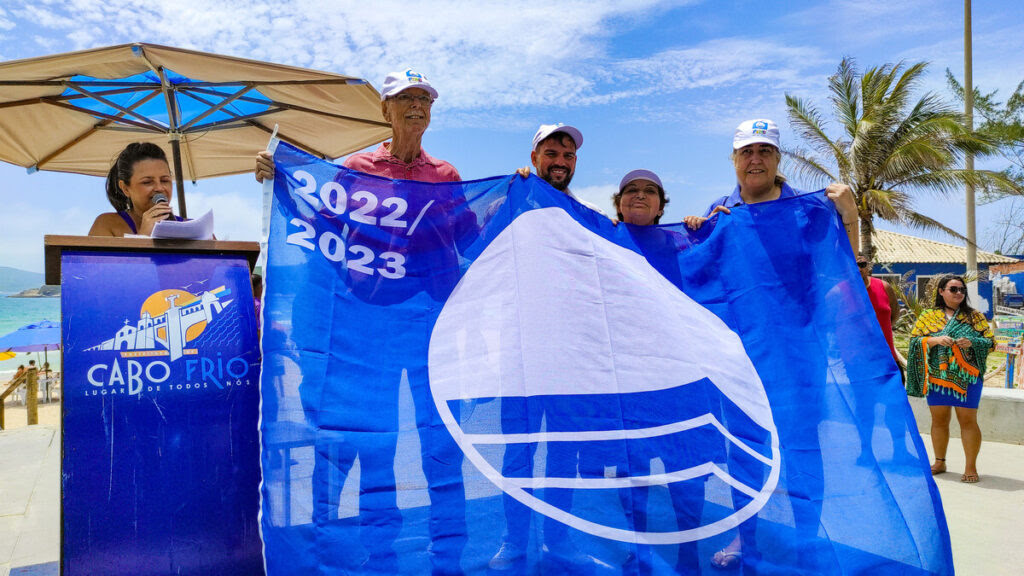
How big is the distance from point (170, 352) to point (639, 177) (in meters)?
2.50

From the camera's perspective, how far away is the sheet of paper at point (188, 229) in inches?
120

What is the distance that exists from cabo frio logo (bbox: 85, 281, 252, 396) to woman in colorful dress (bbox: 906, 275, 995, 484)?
5.85 m

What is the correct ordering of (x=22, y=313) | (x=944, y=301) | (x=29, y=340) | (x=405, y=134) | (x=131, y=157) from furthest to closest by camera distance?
(x=22, y=313)
(x=29, y=340)
(x=944, y=301)
(x=405, y=134)
(x=131, y=157)

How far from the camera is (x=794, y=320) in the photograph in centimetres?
349

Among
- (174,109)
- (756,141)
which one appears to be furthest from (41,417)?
(756,141)

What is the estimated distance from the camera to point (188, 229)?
311 centimetres

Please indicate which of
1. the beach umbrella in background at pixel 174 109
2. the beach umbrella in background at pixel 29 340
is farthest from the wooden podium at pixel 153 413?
the beach umbrella in background at pixel 29 340

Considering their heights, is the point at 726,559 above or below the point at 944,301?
below

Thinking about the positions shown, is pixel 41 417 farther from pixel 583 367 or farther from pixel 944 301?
pixel 944 301

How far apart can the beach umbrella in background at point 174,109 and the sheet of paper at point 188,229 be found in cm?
190

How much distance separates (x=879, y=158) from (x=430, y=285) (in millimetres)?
18038

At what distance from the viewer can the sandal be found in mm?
2898

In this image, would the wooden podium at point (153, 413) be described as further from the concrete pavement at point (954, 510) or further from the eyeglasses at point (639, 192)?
the eyeglasses at point (639, 192)

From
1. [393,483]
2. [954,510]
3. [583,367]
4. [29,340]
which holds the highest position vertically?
→ [583,367]
